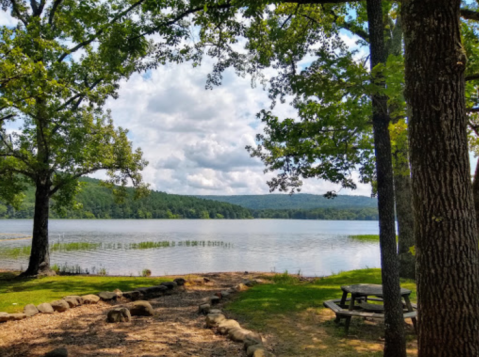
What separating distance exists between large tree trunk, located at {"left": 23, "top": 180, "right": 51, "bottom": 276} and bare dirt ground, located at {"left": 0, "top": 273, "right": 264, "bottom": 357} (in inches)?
284

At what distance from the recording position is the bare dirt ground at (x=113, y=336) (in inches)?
219

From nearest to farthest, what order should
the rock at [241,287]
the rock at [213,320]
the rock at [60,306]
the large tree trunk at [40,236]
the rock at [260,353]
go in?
the rock at [260,353] → the rock at [213,320] → the rock at [60,306] → the rock at [241,287] → the large tree trunk at [40,236]

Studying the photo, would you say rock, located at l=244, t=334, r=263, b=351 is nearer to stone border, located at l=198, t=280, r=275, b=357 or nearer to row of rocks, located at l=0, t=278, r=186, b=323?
stone border, located at l=198, t=280, r=275, b=357

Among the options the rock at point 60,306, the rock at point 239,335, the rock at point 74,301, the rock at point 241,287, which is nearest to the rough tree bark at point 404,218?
the rock at point 241,287

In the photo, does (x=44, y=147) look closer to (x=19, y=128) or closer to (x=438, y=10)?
(x=19, y=128)

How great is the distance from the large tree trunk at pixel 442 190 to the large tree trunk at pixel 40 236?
15062mm

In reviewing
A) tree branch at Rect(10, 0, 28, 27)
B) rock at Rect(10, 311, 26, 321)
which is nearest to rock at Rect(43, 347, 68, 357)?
rock at Rect(10, 311, 26, 321)

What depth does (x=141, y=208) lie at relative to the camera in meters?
131

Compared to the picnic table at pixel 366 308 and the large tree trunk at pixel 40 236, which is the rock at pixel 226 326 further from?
the large tree trunk at pixel 40 236

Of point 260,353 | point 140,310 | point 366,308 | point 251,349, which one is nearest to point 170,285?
point 140,310

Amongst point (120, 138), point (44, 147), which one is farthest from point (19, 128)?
point (120, 138)

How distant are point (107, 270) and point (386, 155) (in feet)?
61.1

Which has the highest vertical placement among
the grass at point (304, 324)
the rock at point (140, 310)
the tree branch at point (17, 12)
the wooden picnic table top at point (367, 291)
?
the tree branch at point (17, 12)

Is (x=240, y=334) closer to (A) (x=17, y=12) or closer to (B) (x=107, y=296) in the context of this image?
(B) (x=107, y=296)
